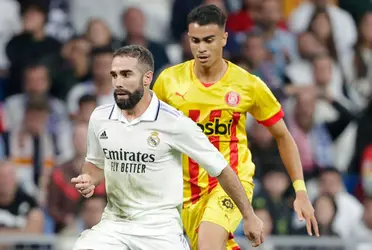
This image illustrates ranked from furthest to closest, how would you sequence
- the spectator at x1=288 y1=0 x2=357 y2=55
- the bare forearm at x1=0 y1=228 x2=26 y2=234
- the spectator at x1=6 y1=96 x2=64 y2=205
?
the spectator at x1=288 y1=0 x2=357 y2=55
the spectator at x1=6 y1=96 x2=64 y2=205
the bare forearm at x1=0 y1=228 x2=26 y2=234

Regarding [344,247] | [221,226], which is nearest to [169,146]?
[221,226]

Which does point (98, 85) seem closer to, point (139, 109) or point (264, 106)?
point (264, 106)

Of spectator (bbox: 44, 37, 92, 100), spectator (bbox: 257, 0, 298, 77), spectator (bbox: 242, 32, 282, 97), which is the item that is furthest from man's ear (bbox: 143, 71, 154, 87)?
spectator (bbox: 257, 0, 298, 77)

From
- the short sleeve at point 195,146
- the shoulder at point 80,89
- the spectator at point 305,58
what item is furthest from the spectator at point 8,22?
the short sleeve at point 195,146

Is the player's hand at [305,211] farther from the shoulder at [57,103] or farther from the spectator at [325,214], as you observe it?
the shoulder at [57,103]

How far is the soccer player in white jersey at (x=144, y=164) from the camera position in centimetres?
723

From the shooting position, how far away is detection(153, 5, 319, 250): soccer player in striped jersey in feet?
26.5

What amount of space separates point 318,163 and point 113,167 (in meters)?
6.30

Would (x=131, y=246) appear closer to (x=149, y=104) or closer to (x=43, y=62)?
(x=149, y=104)

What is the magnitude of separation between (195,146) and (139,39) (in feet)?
21.7

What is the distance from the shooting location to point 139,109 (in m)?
7.32

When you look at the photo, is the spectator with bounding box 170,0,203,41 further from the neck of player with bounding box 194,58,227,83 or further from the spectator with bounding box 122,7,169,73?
the neck of player with bounding box 194,58,227,83

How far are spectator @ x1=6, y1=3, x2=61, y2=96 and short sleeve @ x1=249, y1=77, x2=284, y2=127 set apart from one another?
5456mm

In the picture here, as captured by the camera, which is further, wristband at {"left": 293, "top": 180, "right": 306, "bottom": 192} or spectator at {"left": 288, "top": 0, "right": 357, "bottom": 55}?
spectator at {"left": 288, "top": 0, "right": 357, "bottom": 55}
